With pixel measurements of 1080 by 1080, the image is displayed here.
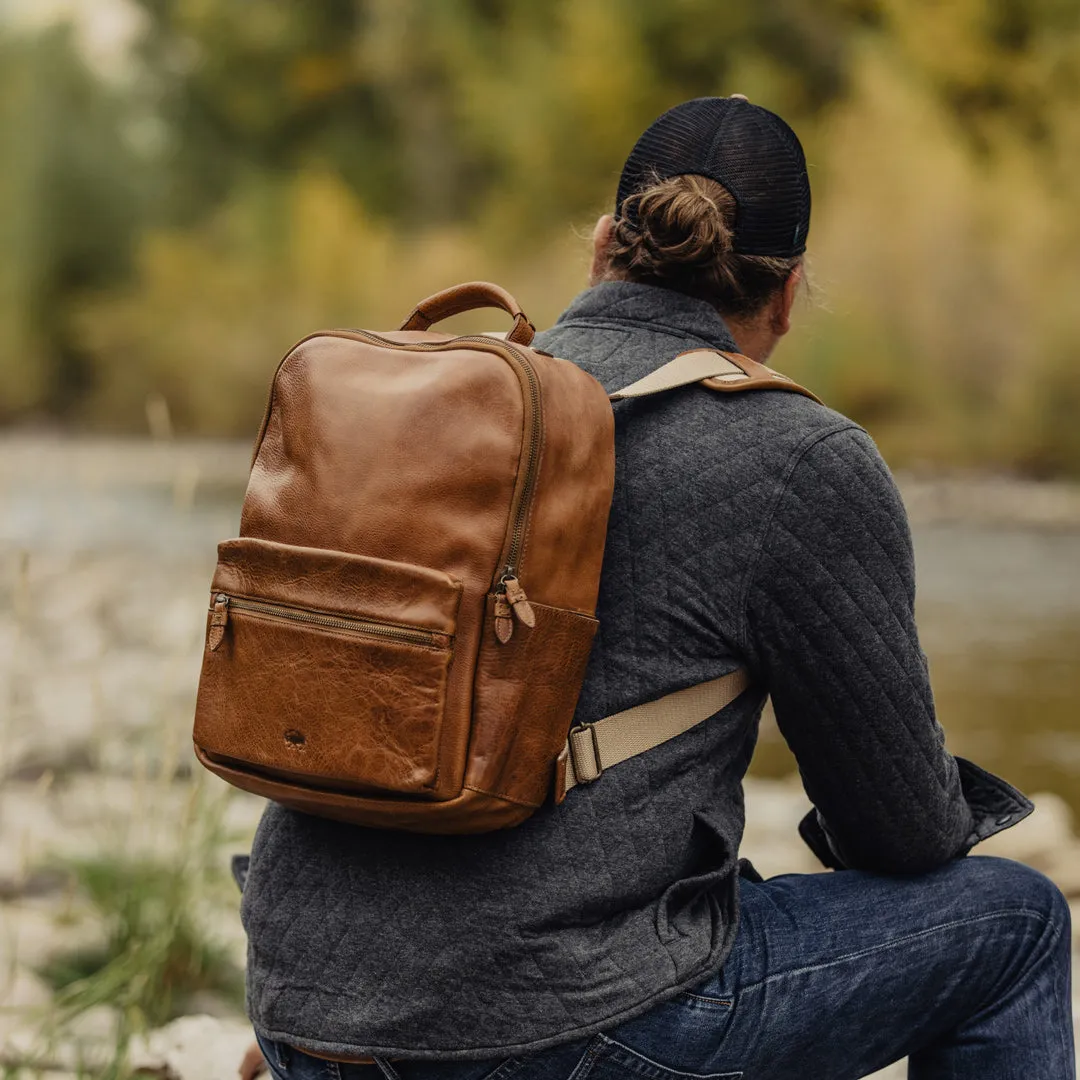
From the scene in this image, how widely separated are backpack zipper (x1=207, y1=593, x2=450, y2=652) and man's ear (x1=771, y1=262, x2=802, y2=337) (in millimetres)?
550

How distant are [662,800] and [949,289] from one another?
1382cm

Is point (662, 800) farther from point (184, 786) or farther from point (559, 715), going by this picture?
point (184, 786)

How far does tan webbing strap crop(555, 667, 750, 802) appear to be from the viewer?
1.28m

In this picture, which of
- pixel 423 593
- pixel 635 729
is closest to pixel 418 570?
pixel 423 593

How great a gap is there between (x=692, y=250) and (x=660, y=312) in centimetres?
7

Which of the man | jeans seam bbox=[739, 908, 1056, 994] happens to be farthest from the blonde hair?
jeans seam bbox=[739, 908, 1056, 994]

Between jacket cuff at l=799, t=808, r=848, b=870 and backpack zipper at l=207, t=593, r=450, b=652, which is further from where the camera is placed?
jacket cuff at l=799, t=808, r=848, b=870

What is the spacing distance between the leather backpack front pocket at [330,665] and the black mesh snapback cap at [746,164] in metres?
0.50

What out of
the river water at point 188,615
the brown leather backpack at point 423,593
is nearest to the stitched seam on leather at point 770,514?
the brown leather backpack at point 423,593

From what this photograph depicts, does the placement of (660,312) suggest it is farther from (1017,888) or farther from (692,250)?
(1017,888)

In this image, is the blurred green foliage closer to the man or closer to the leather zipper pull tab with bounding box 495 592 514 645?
the man

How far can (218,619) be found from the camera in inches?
51.4

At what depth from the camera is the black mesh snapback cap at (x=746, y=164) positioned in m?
1.43

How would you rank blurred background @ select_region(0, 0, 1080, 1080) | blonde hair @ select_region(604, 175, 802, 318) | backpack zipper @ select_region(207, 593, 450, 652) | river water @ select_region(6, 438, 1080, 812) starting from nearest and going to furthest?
backpack zipper @ select_region(207, 593, 450, 652), blonde hair @ select_region(604, 175, 802, 318), blurred background @ select_region(0, 0, 1080, 1080), river water @ select_region(6, 438, 1080, 812)
